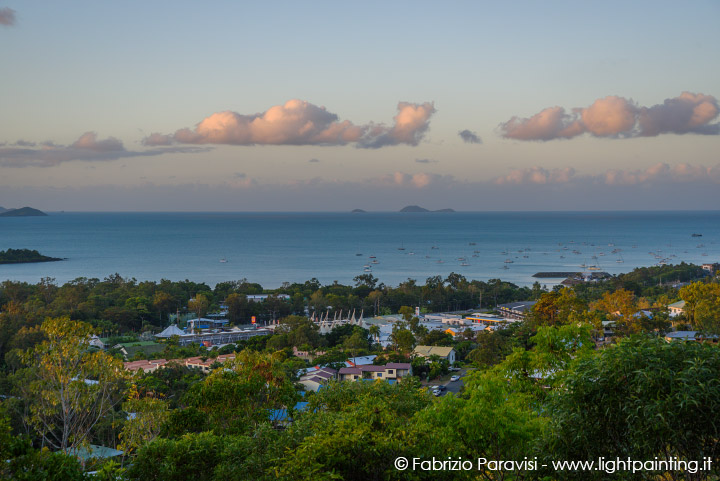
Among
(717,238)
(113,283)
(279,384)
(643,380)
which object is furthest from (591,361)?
(717,238)

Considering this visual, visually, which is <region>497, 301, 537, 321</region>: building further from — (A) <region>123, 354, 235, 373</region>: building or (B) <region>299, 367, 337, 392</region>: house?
(A) <region>123, 354, 235, 373</region>: building

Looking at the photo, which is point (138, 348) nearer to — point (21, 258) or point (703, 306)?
point (703, 306)

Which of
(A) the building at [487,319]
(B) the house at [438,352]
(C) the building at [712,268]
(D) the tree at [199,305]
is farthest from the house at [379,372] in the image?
(C) the building at [712,268]

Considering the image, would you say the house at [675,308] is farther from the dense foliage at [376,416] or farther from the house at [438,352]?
the dense foliage at [376,416]

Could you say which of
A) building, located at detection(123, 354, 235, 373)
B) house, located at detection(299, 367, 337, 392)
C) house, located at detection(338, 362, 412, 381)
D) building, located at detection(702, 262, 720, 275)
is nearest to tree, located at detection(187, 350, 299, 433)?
house, located at detection(299, 367, 337, 392)

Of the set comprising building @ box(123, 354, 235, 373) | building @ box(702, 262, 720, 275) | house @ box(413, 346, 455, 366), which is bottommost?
house @ box(413, 346, 455, 366)

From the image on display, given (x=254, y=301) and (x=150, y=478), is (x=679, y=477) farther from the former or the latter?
(x=254, y=301)
